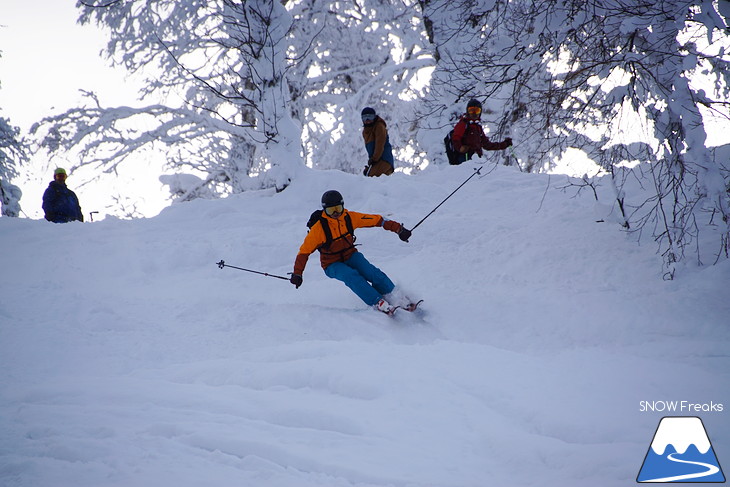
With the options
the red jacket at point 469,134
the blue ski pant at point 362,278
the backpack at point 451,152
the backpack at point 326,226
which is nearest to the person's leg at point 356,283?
the blue ski pant at point 362,278

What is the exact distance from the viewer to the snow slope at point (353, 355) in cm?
216

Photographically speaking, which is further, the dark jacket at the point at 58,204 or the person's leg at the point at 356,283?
the dark jacket at the point at 58,204

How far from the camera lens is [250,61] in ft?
26.0

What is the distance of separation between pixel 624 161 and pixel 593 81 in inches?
32.2

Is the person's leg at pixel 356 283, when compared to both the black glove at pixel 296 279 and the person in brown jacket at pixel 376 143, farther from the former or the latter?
the person in brown jacket at pixel 376 143

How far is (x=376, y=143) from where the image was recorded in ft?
27.4

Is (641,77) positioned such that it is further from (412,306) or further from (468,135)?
(468,135)

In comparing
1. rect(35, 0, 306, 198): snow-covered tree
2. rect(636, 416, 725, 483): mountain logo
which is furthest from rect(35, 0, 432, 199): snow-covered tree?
rect(636, 416, 725, 483): mountain logo

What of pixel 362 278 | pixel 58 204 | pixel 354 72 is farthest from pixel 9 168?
pixel 362 278

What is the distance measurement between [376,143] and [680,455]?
6.87 meters

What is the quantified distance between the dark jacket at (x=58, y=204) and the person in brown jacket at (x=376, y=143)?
5379 millimetres

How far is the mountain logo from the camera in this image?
2.06m

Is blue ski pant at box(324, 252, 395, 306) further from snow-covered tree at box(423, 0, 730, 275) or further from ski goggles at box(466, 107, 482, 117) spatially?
ski goggles at box(466, 107, 482, 117)

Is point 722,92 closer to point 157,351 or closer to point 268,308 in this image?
point 268,308
